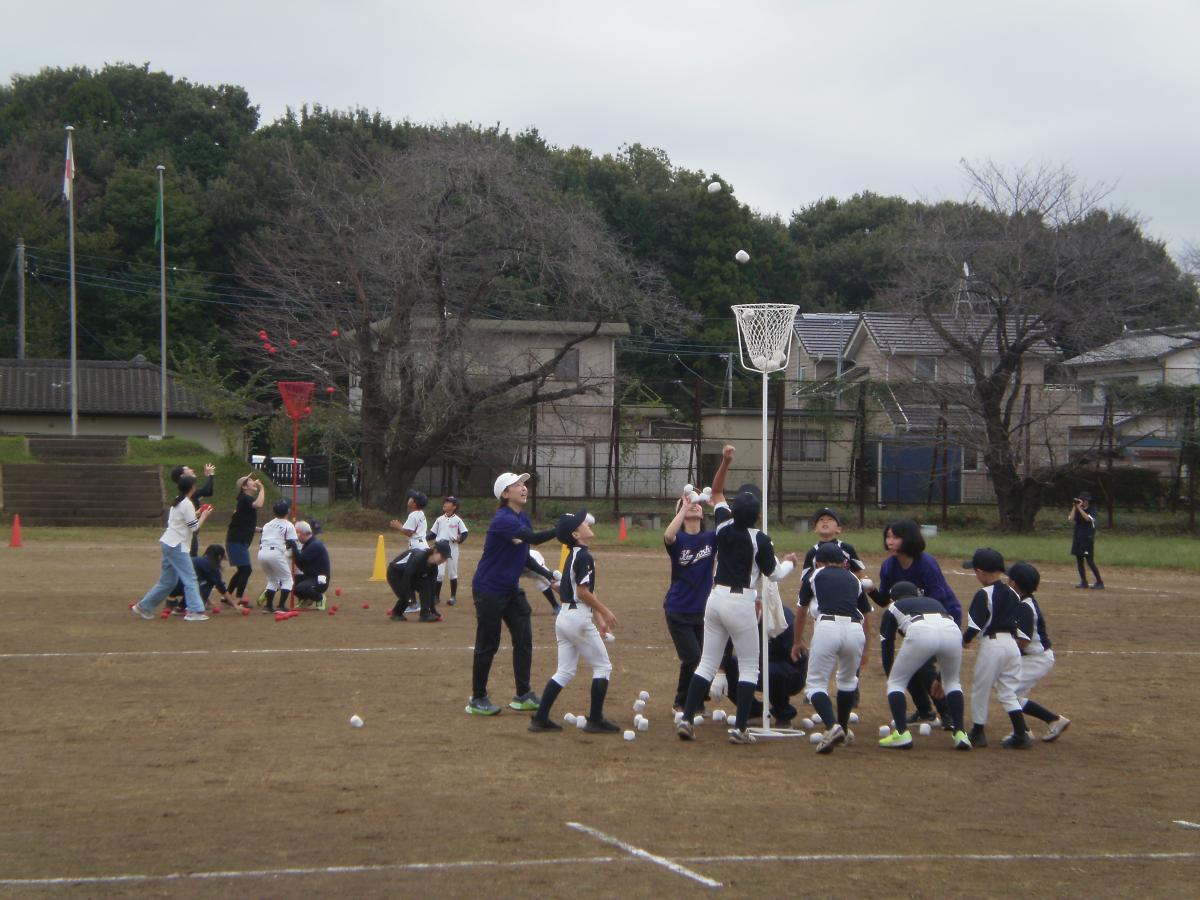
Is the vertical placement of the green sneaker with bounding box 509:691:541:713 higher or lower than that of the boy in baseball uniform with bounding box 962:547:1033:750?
lower

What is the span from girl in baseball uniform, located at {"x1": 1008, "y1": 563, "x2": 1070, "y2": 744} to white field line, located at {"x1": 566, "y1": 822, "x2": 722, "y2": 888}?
4.34 m

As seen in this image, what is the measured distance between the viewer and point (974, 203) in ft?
128

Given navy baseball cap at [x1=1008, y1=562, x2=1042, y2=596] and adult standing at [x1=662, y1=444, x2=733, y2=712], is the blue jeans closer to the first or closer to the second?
adult standing at [x1=662, y1=444, x2=733, y2=712]

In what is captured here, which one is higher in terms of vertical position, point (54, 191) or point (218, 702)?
point (54, 191)

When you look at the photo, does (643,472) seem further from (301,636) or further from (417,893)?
(417,893)

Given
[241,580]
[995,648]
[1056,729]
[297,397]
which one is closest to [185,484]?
[241,580]

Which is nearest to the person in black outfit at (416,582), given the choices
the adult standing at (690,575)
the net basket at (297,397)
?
the adult standing at (690,575)

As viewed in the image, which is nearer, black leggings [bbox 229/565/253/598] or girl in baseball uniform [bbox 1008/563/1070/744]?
girl in baseball uniform [bbox 1008/563/1070/744]

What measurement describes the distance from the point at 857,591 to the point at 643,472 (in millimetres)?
35675

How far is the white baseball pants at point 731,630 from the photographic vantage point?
9445mm

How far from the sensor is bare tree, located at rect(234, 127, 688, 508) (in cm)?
3847

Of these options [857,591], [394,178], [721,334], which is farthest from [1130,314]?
[857,591]

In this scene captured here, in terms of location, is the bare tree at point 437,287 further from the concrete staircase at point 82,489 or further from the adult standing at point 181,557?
the adult standing at point 181,557

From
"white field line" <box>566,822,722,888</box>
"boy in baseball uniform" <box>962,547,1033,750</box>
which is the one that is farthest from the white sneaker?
"white field line" <box>566,822,722,888</box>
